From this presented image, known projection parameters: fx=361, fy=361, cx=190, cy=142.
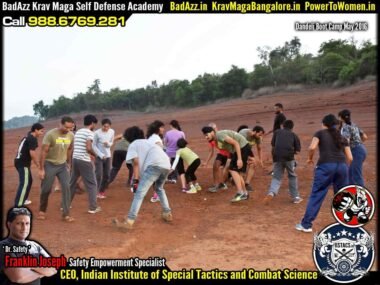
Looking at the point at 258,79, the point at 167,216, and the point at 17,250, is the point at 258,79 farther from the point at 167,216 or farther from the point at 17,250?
the point at 17,250

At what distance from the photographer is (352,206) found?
15.7 feet

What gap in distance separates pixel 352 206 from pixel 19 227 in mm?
4010

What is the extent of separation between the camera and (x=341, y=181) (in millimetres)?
5172

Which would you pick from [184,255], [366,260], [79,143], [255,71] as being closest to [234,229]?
[184,255]

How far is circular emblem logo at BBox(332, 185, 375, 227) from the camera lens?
4.71 m

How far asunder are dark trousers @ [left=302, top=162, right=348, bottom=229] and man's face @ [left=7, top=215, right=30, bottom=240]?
12.2ft

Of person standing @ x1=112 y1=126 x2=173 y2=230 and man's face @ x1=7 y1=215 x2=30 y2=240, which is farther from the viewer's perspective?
person standing @ x1=112 y1=126 x2=173 y2=230

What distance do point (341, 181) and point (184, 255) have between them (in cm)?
248

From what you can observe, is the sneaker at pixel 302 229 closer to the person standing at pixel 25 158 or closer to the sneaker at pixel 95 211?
→ the sneaker at pixel 95 211

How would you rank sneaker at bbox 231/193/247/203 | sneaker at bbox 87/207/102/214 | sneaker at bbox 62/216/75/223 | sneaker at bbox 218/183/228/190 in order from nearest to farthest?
1. sneaker at bbox 62/216/75/223
2. sneaker at bbox 87/207/102/214
3. sneaker at bbox 231/193/247/203
4. sneaker at bbox 218/183/228/190

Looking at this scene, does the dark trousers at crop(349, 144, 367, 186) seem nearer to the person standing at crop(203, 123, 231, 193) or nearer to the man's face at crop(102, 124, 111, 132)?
the person standing at crop(203, 123, 231, 193)

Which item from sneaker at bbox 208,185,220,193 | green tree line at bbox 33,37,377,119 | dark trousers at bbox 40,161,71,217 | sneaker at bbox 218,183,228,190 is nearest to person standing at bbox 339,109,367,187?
sneaker at bbox 218,183,228,190

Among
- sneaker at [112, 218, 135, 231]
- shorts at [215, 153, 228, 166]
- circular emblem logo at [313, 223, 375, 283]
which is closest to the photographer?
circular emblem logo at [313, 223, 375, 283]

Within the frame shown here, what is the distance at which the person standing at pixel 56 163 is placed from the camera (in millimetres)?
5711
